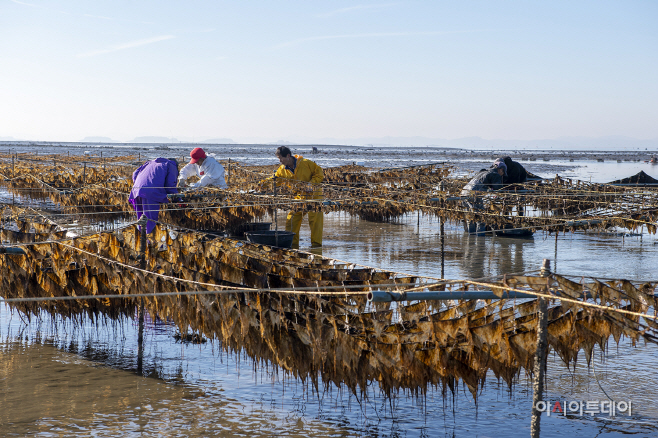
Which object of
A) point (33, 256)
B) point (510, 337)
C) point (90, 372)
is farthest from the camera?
point (33, 256)

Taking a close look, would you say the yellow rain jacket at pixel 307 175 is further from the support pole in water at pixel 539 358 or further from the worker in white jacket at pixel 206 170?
the support pole in water at pixel 539 358

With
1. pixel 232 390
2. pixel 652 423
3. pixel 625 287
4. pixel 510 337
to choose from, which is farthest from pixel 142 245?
pixel 652 423

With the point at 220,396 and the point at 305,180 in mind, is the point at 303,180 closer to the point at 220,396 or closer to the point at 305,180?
the point at 305,180

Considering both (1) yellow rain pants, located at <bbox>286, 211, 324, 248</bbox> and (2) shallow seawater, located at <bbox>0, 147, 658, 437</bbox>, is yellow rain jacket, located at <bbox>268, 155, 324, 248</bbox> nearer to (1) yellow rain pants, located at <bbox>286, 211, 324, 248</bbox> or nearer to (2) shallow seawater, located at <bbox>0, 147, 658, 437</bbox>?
(1) yellow rain pants, located at <bbox>286, 211, 324, 248</bbox>

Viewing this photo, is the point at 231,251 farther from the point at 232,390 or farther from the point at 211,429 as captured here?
the point at 211,429

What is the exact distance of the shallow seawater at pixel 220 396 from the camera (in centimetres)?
486

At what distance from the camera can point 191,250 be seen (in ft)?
20.4

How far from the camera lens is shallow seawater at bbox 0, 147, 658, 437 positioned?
4.86 m

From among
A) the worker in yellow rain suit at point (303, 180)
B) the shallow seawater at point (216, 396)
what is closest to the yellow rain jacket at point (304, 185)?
the worker in yellow rain suit at point (303, 180)

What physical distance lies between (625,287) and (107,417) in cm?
429

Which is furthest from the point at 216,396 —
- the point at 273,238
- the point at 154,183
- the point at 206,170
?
the point at 273,238

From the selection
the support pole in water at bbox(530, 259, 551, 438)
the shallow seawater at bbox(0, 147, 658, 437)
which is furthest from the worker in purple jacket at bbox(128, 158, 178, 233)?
the support pole in water at bbox(530, 259, 551, 438)

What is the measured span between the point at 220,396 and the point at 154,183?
12.6ft

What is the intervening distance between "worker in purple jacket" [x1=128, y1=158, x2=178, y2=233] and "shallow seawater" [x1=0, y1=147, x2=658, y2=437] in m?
1.94
